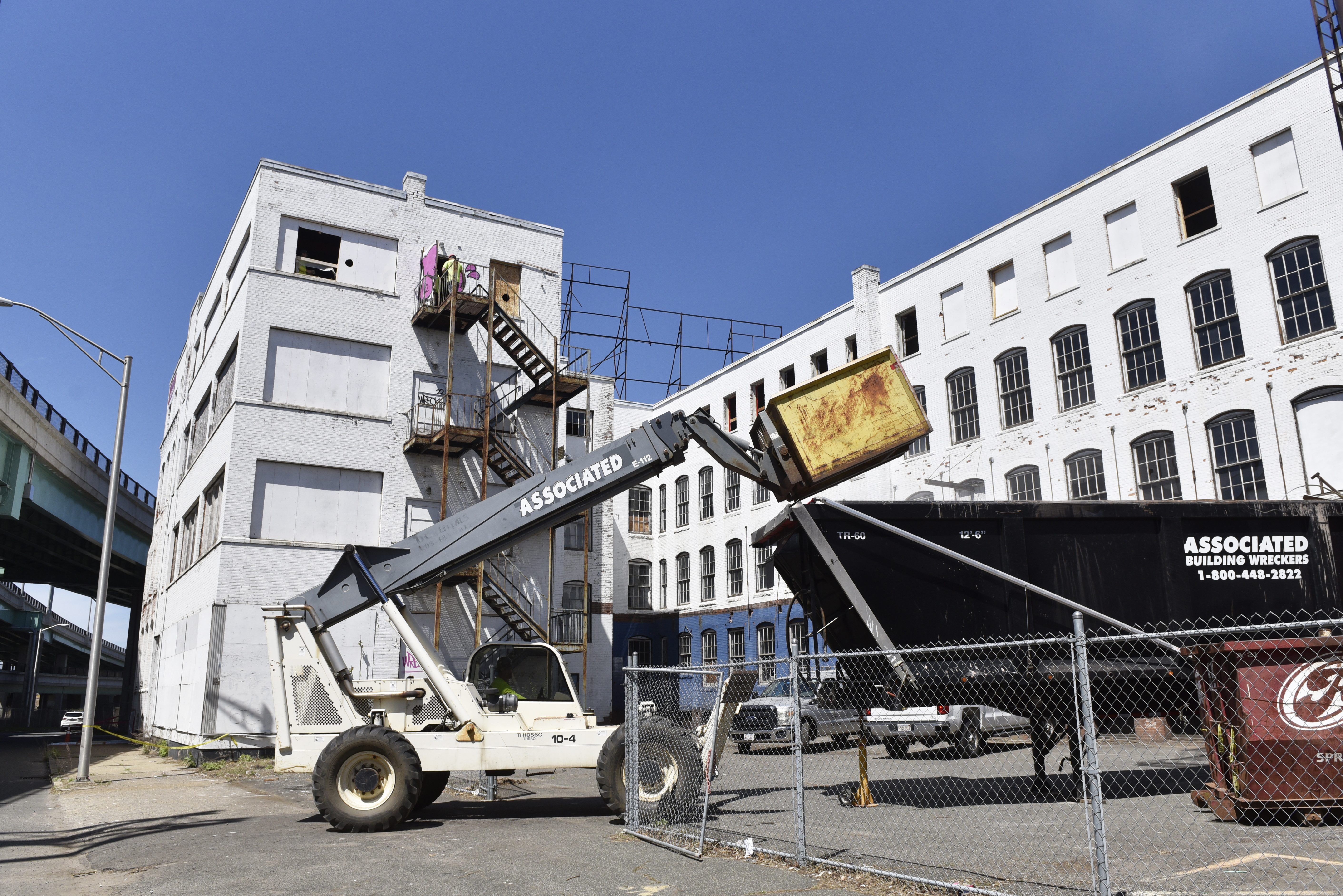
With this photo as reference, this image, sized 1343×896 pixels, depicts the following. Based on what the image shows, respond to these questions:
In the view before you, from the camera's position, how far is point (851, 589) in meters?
11.5

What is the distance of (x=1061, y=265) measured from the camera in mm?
27688

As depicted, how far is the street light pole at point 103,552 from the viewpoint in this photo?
18688mm

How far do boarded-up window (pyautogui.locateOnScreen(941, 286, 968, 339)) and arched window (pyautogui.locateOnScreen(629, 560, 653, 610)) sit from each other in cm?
1850

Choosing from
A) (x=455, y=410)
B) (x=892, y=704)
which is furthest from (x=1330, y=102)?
(x=455, y=410)

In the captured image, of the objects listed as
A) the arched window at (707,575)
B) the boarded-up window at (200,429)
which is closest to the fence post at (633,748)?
the boarded-up window at (200,429)

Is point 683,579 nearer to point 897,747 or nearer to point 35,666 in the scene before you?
point 897,747

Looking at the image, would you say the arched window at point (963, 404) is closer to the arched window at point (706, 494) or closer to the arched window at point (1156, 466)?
the arched window at point (1156, 466)

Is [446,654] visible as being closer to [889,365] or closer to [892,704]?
[892,704]

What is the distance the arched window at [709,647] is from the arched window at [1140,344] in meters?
19.3

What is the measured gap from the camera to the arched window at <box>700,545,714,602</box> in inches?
1566

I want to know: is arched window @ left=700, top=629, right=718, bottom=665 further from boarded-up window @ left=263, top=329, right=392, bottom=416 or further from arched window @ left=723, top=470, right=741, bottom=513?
boarded-up window @ left=263, top=329, right=392, bottom=416

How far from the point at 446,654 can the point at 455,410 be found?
6472 mm

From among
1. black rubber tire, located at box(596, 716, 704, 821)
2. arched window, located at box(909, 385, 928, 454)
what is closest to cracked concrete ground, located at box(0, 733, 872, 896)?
black rubber tire, located at box(596, 716, 704, 821)

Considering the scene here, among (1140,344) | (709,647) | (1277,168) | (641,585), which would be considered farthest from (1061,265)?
(641,585)
